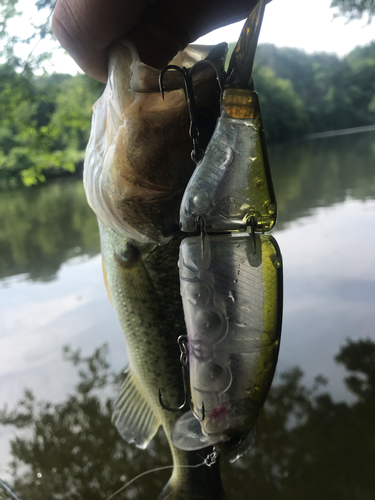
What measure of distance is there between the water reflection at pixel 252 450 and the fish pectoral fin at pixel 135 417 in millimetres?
1894

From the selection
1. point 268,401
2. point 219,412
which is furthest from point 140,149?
point 268,401

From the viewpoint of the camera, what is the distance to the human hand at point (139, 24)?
25.2 inches

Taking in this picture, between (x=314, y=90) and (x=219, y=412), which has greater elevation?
(x=314, y=90)

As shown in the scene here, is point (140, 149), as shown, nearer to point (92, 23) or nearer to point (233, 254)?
point (92, 23)

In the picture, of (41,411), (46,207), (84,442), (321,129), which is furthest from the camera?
(321,129)

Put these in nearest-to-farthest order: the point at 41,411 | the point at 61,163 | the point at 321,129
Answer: the point at 41,411 < the point at 61,163 < the point at 321,129

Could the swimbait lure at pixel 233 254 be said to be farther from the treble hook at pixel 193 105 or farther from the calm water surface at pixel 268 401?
the calm water surface at pixel 268 401

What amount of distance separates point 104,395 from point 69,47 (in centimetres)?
349

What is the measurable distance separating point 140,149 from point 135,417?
869 millimetres

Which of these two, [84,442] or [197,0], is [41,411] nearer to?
[84,442]

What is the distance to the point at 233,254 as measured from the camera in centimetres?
52

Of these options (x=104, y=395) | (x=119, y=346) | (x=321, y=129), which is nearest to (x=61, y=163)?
(x=119, y=346)

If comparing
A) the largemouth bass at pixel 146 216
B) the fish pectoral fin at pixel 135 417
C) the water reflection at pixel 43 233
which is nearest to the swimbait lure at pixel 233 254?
the largemouth bass at pixel 146 216

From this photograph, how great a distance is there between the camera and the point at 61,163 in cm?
564
